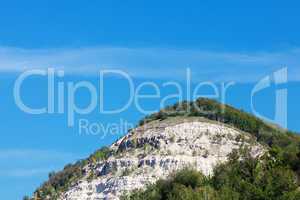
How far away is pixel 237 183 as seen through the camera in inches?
6777

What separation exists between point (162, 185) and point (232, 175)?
20170 mm

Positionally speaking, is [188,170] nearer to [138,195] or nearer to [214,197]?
[138,195]

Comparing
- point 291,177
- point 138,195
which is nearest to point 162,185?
point 138,195

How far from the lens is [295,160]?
178875 mm

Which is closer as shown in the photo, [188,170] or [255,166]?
[255,166]

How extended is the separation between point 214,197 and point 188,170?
29518 millimetres

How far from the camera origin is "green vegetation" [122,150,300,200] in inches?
6501

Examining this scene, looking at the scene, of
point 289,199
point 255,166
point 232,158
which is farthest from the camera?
point 232,158

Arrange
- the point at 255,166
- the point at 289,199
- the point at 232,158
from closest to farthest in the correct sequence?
the point at 289,199 < the point at 255,166 < the point at 232,158

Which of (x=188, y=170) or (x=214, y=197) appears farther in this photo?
(x=188, y=170)

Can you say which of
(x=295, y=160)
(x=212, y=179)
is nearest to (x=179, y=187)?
(x=212, y=179)

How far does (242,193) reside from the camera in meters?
168

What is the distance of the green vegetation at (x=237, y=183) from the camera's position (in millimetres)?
165125

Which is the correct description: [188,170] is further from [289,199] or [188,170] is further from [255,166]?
[289,199]
